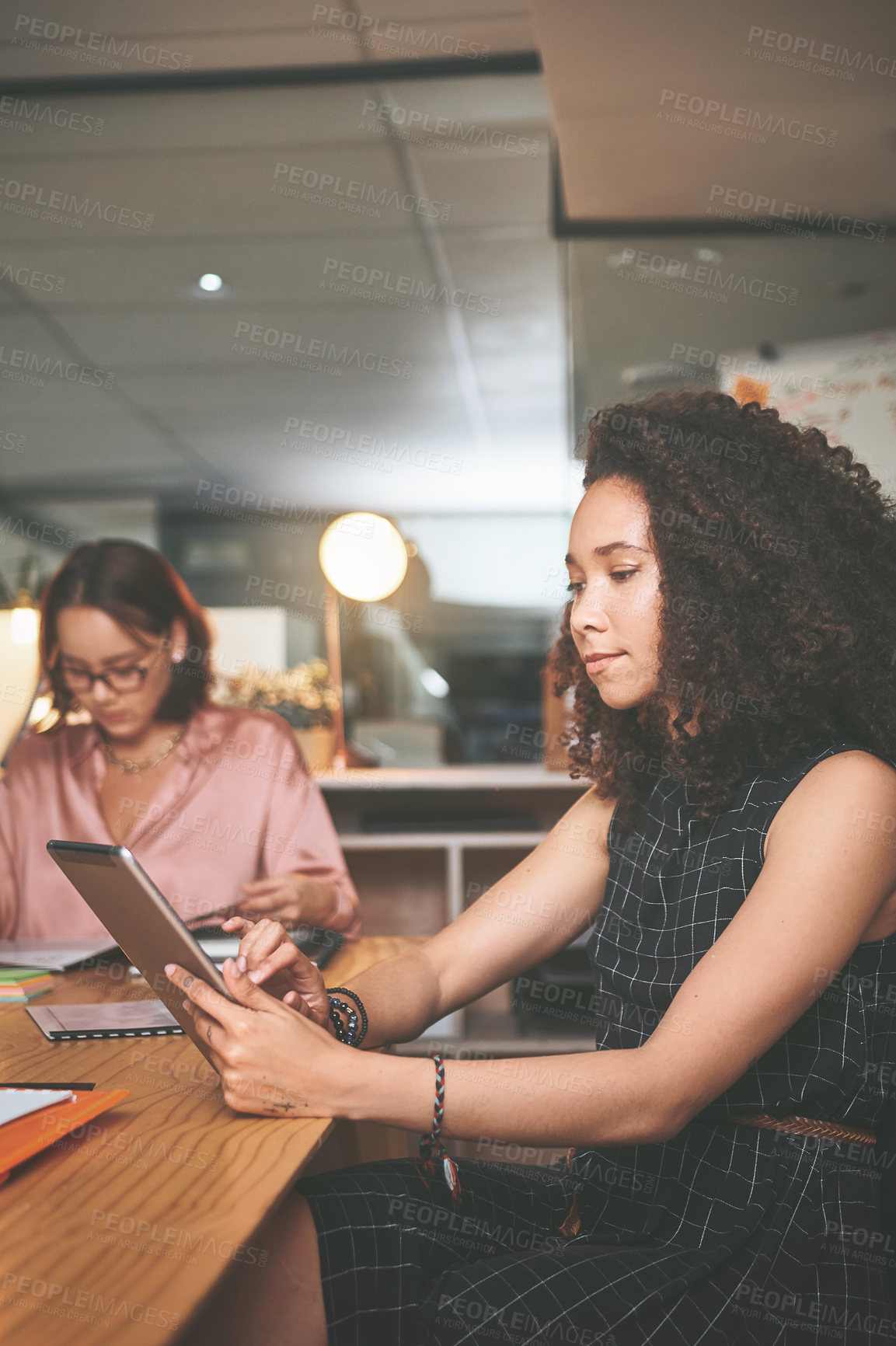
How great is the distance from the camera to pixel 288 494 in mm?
7777

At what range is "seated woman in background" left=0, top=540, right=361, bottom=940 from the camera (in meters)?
2.15

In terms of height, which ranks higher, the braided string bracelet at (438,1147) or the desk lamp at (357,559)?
the desk lamp at (357,559)

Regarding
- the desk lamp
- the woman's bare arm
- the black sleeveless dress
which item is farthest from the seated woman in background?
the desk lamp

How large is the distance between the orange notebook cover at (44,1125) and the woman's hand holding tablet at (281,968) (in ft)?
0.59

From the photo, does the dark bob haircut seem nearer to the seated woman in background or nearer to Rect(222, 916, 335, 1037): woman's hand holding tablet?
the seated woman in background

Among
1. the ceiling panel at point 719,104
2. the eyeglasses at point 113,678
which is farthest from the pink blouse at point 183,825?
the ceiling panel at point 719,104

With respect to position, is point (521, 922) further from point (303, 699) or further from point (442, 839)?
point (303, 699)

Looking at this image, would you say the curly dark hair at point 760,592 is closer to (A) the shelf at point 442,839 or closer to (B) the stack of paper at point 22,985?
(B) the stack of paper at point 22,985

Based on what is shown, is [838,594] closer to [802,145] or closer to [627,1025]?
[627,1025]

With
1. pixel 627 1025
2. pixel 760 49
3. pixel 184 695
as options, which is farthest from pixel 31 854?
pixel 760 49

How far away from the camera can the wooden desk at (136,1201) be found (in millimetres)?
646

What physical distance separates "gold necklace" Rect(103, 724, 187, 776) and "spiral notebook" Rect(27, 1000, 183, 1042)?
3.12 ft

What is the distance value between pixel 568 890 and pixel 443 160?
2707 millimetres

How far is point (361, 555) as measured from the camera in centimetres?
364
